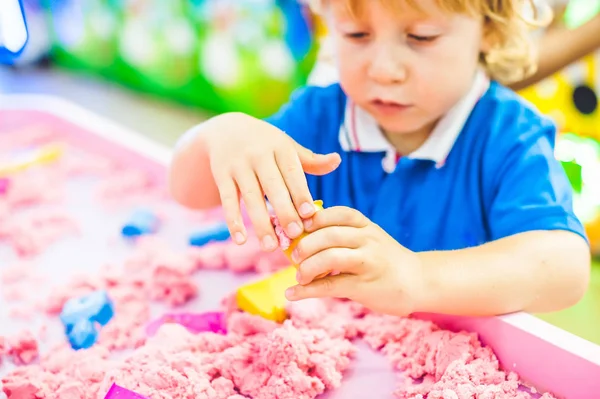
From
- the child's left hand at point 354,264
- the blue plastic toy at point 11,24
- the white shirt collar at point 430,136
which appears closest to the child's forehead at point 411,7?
the white shirt collar at point 430,136

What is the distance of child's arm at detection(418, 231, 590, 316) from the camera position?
0.55 meters

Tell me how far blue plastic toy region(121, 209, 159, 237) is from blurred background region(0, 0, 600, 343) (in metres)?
0.30

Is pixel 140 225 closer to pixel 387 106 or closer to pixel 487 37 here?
pixel 387 106

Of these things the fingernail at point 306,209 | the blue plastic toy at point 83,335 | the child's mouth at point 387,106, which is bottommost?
the blue plastic toy at point 83,335

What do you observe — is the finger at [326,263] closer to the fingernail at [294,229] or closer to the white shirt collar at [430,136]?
the fingernail at [294,229]

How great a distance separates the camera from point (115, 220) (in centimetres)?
87

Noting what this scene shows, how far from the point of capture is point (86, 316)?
0.62 m

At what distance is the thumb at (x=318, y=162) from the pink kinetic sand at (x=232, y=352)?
6cm

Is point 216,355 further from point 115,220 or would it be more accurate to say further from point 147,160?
point 147,160

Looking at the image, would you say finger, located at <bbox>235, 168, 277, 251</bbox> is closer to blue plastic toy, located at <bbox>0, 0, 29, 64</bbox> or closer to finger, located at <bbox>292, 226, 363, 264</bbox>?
finger, located at <bbox>292, 226, 363, 264</bbox>

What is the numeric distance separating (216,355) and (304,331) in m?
0.08

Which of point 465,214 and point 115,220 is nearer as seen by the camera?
point 465,214

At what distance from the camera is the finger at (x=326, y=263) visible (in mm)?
484

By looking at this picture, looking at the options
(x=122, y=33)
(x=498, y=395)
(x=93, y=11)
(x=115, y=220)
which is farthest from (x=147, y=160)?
(x=93, y=11)
